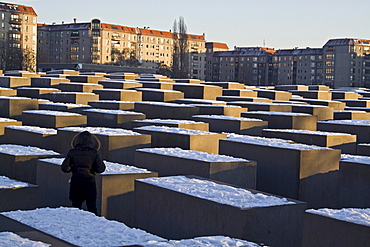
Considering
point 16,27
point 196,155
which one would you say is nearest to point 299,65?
point 16,27

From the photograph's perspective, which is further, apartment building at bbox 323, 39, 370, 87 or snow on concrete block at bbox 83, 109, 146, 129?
apartment building at bbox 323, 39, 370, 87

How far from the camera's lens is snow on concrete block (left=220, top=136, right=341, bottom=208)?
895 cm

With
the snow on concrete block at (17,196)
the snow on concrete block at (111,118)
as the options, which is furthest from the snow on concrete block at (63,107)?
the snow on concrete block at (17,196)

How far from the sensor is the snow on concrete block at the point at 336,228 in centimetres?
551

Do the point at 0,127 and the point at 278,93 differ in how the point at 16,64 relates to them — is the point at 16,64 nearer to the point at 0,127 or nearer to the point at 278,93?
the point at 278,93

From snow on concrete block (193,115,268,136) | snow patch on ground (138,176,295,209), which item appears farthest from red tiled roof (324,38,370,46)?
snow patch on ground (138,176,295,209)

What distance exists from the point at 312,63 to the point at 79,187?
121 meters

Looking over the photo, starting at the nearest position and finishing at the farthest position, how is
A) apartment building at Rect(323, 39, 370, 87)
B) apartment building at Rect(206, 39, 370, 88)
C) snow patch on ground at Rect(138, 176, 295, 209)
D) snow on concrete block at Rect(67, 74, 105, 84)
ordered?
snow patch on ground at Rect(138, 176, 295, 209)
snow on concrete block at Rect(67, 74, 105, 84)
apartment building at Rect(323, 39, 370, 87)
apartment building at Rect(206, 39, 370, 88)

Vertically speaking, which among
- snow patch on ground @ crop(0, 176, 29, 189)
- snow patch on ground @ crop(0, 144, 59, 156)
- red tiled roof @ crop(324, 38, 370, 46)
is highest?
red tiled roof @ crop(324, 38, 370, 46)

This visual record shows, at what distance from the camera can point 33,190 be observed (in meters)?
7.82

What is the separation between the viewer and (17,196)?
7680 millimetres

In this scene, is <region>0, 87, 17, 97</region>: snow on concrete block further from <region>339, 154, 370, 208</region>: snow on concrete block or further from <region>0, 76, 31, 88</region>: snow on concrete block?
<region>339, 154, 370, 208</region>: snow on concrete block

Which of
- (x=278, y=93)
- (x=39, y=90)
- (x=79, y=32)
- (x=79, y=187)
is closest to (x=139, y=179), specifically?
(x=79, y=187)

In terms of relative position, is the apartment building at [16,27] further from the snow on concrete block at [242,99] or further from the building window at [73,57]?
the snow on concrete block at [242,99]
